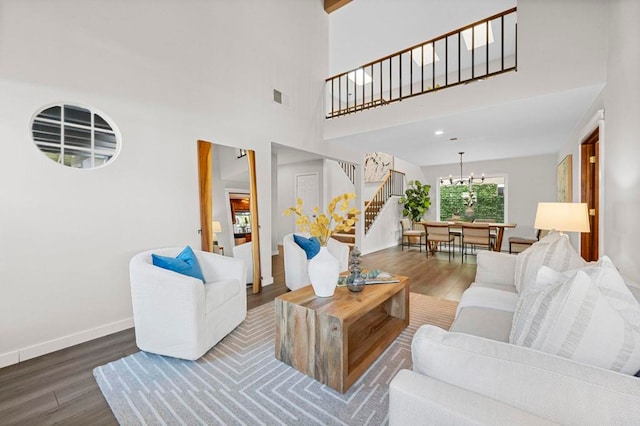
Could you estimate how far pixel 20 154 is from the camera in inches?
83.8

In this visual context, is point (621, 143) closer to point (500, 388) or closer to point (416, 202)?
point (500, 388)

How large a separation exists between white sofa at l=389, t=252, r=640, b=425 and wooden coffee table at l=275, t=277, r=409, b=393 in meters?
0.81

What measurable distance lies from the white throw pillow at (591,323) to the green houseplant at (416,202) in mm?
7232

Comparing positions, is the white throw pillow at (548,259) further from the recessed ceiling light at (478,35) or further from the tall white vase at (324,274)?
the recessed ceiling light at (478,35)

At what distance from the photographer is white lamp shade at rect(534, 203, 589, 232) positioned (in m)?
2.59

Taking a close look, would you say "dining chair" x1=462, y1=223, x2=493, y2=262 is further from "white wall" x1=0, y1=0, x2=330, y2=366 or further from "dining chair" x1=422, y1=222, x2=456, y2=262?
"white wall" x1=0, y1=0, x2=330, y2=366

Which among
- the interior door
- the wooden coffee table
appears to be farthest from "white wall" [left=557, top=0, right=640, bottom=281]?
the interior door

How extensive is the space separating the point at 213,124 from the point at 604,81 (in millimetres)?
4187

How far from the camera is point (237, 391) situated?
68.7 inches

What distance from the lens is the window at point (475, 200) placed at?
7.79 meters

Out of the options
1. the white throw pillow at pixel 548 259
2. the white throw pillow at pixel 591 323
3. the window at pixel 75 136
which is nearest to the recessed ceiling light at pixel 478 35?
the white throw pillow at pixel 548 259

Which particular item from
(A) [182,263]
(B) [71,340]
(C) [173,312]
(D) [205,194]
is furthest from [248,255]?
(B) [71,340]

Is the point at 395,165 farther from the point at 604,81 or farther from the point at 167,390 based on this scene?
the point at 167,390

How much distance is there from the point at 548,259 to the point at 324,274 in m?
1.56
